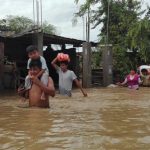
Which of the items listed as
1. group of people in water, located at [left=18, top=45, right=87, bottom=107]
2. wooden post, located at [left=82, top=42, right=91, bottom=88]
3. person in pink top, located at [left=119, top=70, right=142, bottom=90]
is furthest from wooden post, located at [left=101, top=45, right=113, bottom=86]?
group of people in water, located at [left=18, top=45, right=87, bottom=107]

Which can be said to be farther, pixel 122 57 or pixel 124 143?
pixel 122 57

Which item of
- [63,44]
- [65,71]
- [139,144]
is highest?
[63,44]

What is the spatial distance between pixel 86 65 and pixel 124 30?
21.9ft

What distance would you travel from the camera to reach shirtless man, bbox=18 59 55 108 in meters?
8.05

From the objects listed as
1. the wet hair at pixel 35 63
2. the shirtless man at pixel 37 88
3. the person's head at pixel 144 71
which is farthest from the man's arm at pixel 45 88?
the person's head at pixel 144 71

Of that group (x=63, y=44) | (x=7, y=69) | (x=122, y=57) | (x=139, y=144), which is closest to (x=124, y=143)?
(x=139, y=144)

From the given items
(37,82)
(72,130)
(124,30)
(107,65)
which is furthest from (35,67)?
→ (124,30)

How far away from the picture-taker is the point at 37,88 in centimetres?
834

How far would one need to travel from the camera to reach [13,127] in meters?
6.59

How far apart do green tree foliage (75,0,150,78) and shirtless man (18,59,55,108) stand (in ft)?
47.1

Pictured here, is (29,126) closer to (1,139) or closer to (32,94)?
(1,139)

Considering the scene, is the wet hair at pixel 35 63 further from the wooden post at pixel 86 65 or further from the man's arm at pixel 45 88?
the wooden post at pixel 86 65

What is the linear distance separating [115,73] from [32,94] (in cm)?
1665

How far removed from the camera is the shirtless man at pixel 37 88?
8.05 metres
